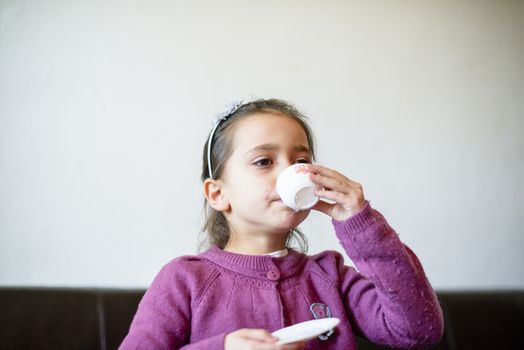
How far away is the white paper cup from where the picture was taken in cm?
74

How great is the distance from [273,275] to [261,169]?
0.66 ft

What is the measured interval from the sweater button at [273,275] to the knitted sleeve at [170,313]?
112 mm

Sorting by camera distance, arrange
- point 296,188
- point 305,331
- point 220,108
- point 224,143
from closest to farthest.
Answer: point 305,331 → point 296,188 → point 224,143 → point 220,108

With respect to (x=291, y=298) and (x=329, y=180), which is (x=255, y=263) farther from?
(x=329, y=180)

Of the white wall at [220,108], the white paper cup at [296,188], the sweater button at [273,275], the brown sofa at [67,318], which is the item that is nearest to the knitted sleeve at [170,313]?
the sweater button at [273,275]

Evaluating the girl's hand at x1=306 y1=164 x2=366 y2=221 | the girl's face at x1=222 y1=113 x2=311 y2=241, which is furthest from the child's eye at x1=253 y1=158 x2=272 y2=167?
the girl's hand at x1=306 y1=164 x2=366 y2=221

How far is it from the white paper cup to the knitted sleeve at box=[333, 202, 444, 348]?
0.22 ft

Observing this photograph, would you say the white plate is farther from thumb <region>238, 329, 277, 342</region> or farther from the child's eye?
the child's eye

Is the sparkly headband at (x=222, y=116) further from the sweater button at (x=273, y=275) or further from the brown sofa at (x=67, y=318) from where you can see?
the brown sofa at (x=67, y=318)

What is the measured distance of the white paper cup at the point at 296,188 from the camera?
74 centimetres

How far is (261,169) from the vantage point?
84 cm

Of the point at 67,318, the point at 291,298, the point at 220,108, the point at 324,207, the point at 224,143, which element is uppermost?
the point at 220,108

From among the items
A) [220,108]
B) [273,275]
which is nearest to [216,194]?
[273,275]

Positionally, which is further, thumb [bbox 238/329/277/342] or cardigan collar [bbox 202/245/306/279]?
cardigan collar [bbox 202/245/306/279]
